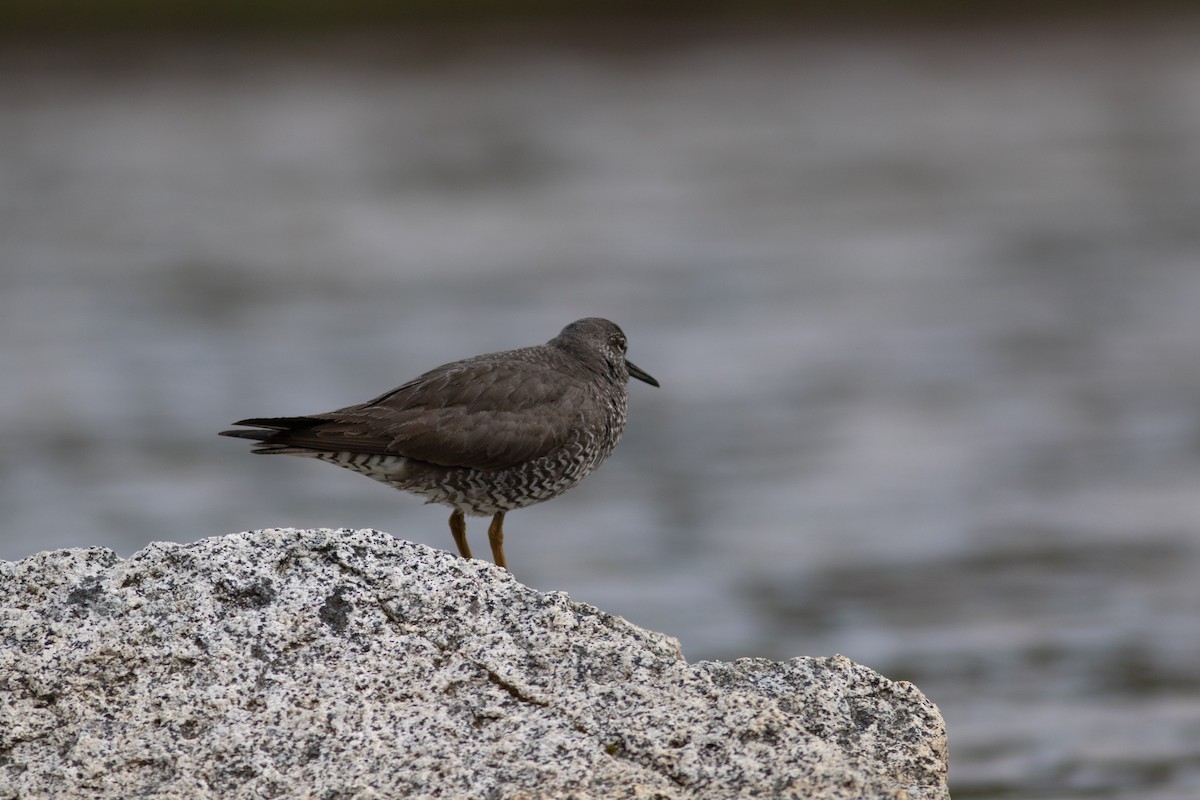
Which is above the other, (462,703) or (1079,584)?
(1079,584)

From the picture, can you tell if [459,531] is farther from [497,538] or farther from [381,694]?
[381,694]

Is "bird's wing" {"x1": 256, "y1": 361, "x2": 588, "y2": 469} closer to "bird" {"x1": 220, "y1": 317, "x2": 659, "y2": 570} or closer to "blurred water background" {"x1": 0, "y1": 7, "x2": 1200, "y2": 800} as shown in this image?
"bird" {"x1": 220, "y1": 317, "x2": 659, "y2": 570}

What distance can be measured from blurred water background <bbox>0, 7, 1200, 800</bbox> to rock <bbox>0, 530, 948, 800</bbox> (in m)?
4.94

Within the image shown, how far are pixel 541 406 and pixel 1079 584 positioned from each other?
22.8ft

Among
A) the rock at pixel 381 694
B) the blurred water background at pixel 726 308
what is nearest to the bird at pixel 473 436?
the rock at pixel 381 694

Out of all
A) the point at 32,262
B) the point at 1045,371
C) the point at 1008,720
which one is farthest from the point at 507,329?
the point at 1008,720

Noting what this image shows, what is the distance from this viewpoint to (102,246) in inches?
962

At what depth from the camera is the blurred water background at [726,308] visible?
12.4 m

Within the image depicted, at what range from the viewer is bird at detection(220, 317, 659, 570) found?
696cm

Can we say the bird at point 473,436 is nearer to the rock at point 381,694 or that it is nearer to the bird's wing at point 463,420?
the bird's wing at point 463,420

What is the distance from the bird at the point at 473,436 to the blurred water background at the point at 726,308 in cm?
336

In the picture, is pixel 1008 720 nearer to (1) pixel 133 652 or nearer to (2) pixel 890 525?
(2) pixel 890 525

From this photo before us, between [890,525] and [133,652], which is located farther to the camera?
[890,525]

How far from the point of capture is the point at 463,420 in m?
7.14
